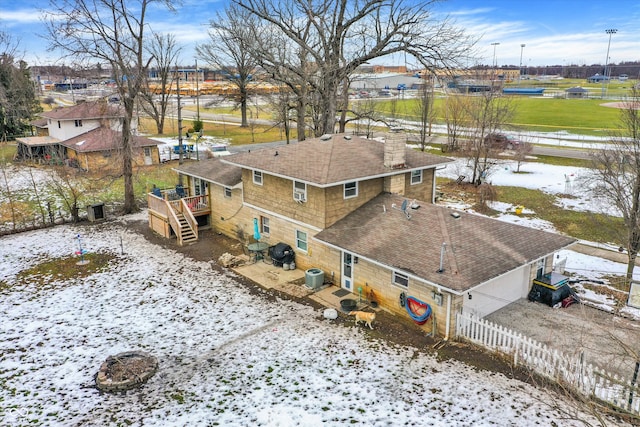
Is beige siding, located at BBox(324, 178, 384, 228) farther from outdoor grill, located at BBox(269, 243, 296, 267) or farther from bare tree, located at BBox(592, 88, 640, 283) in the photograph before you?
bare tree, located at BBox(592, 88, 640, 283)

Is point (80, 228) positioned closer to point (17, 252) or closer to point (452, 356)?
point (17, 252)

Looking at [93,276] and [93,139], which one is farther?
[93,139]

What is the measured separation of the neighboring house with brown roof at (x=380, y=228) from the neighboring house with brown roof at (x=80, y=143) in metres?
20.5

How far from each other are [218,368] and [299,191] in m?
8.58

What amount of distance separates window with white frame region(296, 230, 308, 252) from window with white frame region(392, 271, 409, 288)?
5.36 meters

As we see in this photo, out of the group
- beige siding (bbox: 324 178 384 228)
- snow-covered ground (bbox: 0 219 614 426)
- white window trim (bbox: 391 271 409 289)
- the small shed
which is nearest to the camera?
snow-covered ground (bbox: 0 219 614 426)

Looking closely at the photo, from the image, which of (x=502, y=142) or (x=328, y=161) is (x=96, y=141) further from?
(x=502, y=142)

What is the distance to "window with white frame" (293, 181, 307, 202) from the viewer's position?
1936cm

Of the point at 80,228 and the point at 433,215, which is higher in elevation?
the point at 433,215

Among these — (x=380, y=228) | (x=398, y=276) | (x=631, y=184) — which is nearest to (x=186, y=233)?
(x=380, y=228)

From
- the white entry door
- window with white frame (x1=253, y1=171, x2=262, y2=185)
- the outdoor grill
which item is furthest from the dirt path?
window with white frame (x1=253, y1=171, x2=262, y2=185)

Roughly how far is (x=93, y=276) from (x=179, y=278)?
3.99m

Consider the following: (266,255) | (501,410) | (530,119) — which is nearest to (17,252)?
(266,255)

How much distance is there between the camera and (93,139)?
1665 inches
